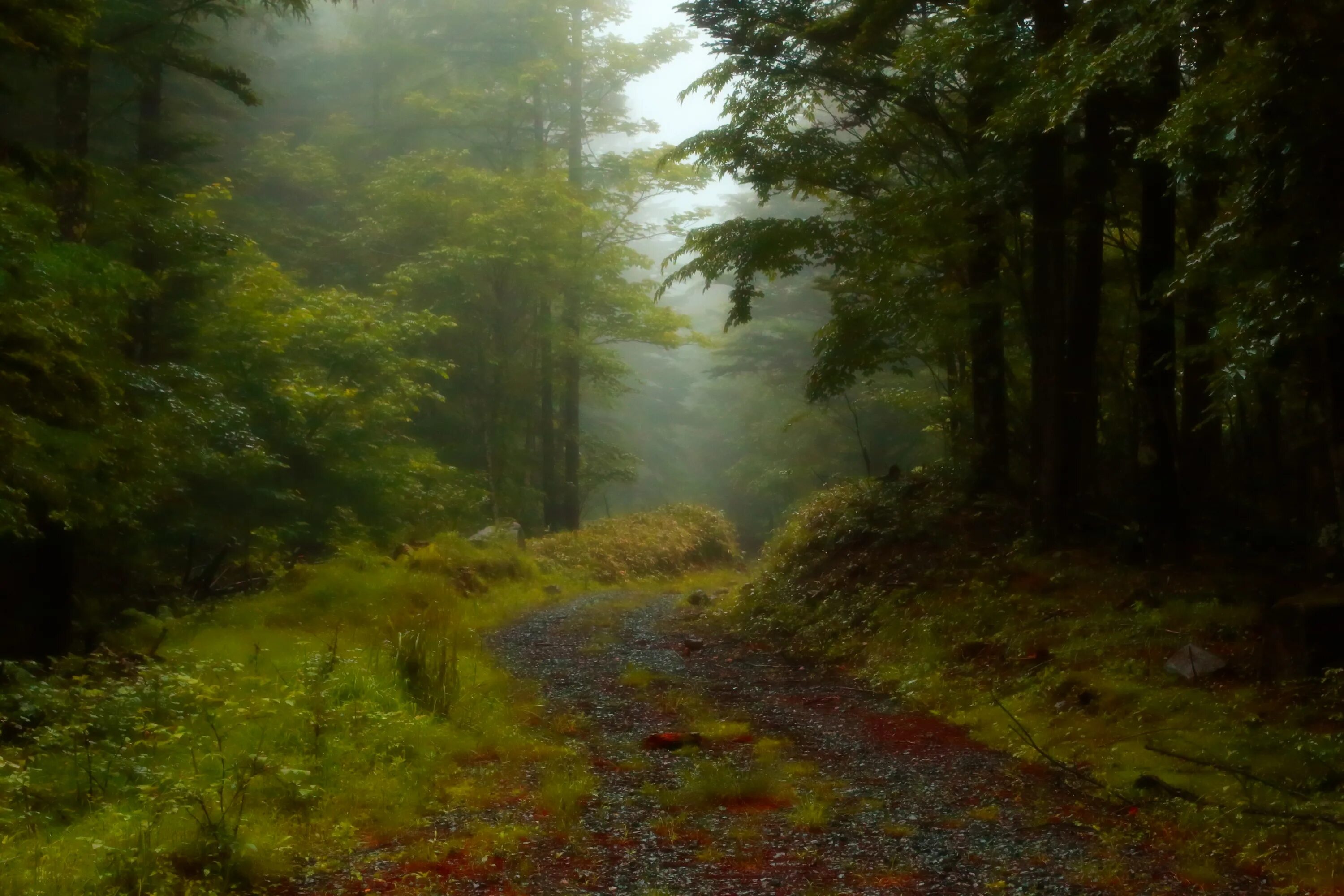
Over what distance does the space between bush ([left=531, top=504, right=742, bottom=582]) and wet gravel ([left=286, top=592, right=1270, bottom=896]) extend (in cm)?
1277

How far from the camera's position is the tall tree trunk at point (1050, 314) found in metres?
11.1

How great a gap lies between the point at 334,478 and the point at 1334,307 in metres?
12.4

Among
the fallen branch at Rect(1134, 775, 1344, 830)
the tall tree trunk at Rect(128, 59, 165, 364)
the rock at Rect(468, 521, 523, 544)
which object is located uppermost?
the tall tree trunk at Rect(128, 59, 165, 364)

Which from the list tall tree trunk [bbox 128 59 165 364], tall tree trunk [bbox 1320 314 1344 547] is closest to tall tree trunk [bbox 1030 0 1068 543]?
tall tree trunk [bbox 1320 314 1344 547]

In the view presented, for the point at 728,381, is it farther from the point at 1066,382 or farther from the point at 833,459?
the point at 1066,382

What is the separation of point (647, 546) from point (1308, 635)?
1901 centimetres

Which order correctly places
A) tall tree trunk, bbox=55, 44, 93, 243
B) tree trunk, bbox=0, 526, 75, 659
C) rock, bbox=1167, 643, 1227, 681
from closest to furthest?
rock, bbox=1167, 643, 1227, 681 → tree trunk, bbox=0, 526, 75, 659 → tall tree trunk, bbox=55, 44, 93, 243

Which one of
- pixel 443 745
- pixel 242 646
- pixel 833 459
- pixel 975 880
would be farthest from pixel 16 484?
pixel 833 459

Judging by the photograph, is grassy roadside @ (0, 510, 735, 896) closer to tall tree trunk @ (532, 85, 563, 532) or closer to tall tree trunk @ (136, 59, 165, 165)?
tall tree trunk @ (136, 59, 165, 165)

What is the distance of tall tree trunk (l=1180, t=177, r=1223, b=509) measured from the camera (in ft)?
34.6

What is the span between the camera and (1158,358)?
31.7 ft

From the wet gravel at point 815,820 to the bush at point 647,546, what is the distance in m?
12.8

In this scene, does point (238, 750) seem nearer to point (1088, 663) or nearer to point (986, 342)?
point (1088, 663)

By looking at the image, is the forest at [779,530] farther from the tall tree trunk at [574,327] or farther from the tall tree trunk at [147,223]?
the tall tree trunk at [574,327]
